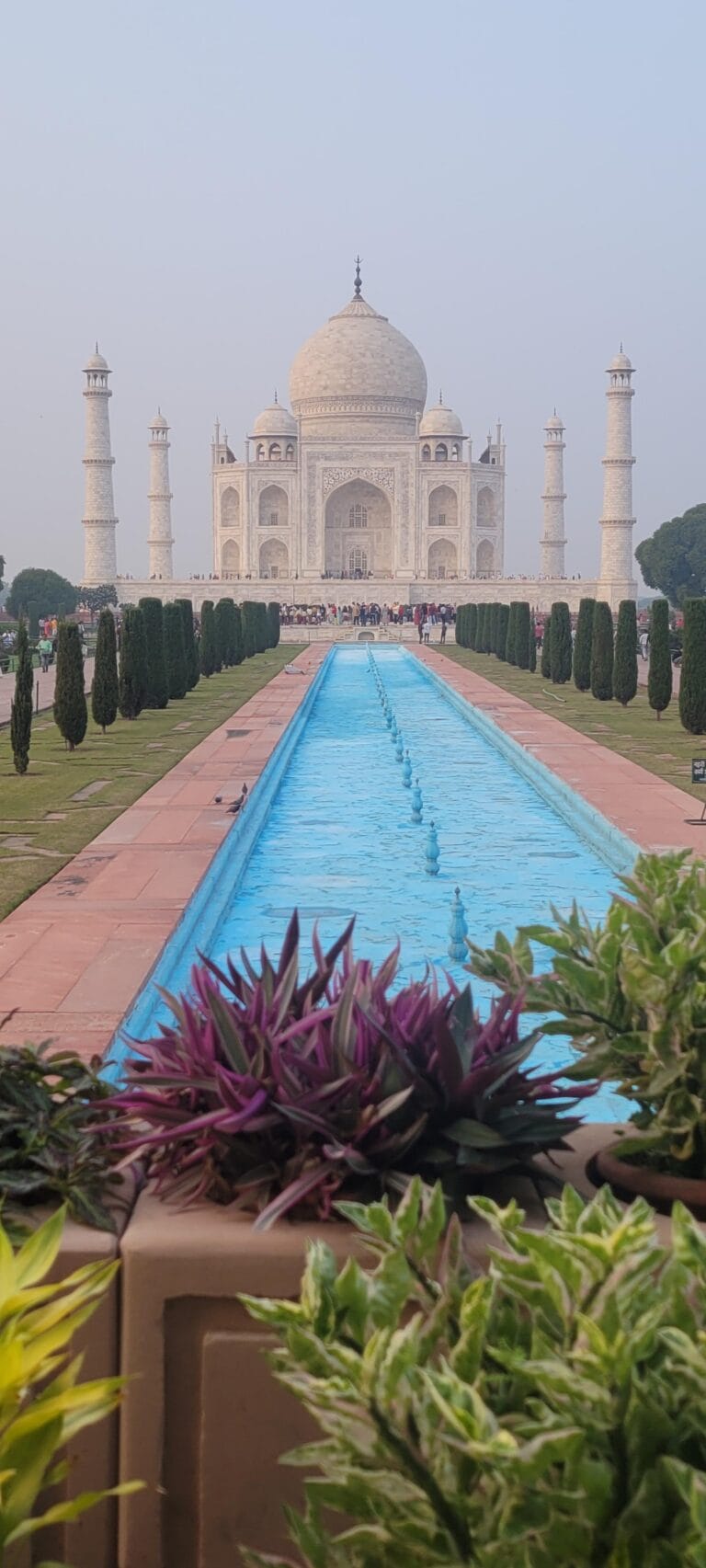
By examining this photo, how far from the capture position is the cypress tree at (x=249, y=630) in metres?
25.0

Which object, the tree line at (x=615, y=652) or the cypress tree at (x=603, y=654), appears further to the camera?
the cypress tree at (x=603, y=654)

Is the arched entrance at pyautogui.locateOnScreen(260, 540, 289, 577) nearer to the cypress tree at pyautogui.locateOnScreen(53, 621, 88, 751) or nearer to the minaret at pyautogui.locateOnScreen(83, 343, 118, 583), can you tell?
the minaret at pyautogui.locateOnScreen(83, 343, 118, 583)

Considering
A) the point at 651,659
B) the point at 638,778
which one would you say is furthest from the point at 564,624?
the point at 638,778

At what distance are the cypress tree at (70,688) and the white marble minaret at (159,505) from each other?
3351cm

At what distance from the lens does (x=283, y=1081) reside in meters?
1.46

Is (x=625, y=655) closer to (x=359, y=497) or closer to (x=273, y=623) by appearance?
(x=273, y=623)

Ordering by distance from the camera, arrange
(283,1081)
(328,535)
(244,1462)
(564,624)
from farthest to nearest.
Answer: (328,535), (564,624), (283,1081), (244,1462)

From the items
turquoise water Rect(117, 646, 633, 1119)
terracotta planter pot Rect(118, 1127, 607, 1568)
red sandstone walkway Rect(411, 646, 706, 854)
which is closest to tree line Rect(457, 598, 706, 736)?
red sandstone walkway Rect(411, 646, 706, 854)

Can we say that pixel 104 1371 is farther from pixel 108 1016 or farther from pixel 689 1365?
pixel 108 1016

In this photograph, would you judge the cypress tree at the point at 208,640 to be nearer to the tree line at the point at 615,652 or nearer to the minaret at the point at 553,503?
the tree line at the point at 615,652

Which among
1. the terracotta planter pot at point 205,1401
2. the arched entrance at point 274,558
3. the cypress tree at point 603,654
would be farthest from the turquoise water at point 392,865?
the arched entrance at point 274,558

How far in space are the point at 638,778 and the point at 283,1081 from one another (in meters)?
7.34

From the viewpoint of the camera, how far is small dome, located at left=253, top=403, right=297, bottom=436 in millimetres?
46938

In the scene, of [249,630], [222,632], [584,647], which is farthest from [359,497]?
[584,647]
